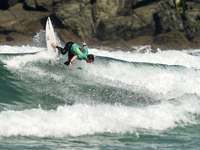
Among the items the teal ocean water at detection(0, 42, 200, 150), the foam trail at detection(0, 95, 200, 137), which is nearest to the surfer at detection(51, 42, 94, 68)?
the teal ocean water at detection(0, 42, 200, 150)

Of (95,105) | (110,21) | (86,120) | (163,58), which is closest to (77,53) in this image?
(95,105)

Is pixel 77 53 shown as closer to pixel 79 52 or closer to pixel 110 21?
pixel 79 52

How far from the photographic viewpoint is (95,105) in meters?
7.41

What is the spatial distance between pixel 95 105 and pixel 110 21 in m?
15.5

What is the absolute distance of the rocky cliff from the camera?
2127cm

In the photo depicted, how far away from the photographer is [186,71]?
38.0 ft

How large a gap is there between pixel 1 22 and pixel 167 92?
1469cm

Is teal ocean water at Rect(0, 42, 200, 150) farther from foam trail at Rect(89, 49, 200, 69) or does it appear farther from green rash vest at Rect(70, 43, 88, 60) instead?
foam trail at Rect(89, 49, 200, 69)

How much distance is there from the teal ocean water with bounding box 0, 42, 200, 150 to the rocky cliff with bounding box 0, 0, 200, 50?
11.1m

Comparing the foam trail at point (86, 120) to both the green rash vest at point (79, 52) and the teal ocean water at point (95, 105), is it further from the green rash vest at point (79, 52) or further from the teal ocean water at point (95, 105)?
the green rash vest at point (79, 52)

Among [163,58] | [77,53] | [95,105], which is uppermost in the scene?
[77,53]

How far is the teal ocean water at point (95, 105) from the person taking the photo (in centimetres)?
519

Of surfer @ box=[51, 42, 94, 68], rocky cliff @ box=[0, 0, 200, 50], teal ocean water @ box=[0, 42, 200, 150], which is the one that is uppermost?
surfer @ box=[51, 42, 94, 68]

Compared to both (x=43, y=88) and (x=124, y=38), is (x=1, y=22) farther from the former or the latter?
(x=43, y=88)
